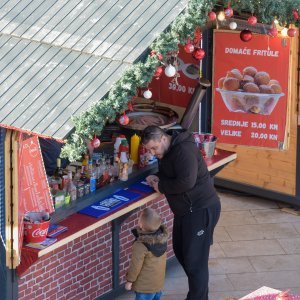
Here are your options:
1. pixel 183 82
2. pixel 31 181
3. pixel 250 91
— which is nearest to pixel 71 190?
pixel 31 181

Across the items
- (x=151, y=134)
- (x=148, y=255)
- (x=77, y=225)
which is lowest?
(x=148, y=255)

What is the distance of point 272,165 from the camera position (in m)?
11.6

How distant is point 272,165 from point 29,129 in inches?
207

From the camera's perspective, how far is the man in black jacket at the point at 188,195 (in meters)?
8.38

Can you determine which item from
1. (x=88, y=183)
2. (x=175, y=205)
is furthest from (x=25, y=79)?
(x=175, y=205)

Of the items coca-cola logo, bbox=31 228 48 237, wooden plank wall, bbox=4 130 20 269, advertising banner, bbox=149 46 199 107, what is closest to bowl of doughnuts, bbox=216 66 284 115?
advertising banner, bbox=149 46 199 107

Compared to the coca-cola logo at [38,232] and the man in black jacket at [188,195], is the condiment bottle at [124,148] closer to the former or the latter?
the man in black jacket at [188,195]

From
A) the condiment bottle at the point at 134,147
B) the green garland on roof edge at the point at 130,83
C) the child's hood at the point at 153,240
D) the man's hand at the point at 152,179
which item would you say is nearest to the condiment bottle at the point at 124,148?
the condiment bottle at the point at 134,147

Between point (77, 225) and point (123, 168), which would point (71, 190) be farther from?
point (123, 168)

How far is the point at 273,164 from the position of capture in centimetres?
1163

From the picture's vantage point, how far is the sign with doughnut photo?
35.6 ft

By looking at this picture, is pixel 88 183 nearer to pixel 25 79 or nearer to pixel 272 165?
pixel 25 79

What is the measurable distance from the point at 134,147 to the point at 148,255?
1199 millimetres

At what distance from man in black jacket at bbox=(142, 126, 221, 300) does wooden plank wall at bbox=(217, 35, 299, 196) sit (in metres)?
2.62
